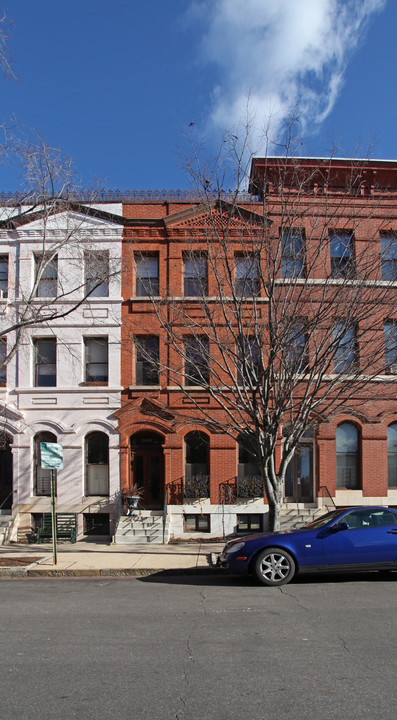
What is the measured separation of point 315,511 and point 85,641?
1154cm

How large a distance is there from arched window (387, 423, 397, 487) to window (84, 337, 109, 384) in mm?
9357

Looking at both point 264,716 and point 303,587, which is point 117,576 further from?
point 264,716

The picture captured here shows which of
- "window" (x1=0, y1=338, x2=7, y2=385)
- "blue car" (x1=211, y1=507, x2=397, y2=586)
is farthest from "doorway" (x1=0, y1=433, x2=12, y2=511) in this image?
"blue car" (x1=211, y1=507, x2=397, y2=586)

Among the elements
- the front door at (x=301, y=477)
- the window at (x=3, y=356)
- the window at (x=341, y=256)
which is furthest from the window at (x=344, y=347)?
the window at (x=3, y=356)

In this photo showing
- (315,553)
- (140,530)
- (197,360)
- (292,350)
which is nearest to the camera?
(315,553)

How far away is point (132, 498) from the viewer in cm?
1622

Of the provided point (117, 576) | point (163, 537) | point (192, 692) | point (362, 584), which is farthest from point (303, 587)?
point (163, 537)

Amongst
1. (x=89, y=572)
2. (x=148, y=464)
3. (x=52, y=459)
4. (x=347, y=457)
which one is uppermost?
(x=52, y=459)

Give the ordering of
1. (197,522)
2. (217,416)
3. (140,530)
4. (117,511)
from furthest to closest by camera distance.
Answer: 1. (217,416)
2. (197,522)
3. (117,511)
4. (140,530)

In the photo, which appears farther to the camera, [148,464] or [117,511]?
[148,464]

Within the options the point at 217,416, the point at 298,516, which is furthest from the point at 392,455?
the point at 217,416

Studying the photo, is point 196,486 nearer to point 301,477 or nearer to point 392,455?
point 301,477

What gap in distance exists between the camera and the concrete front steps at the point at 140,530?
1524 cm

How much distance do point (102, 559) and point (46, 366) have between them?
737 centimetres
